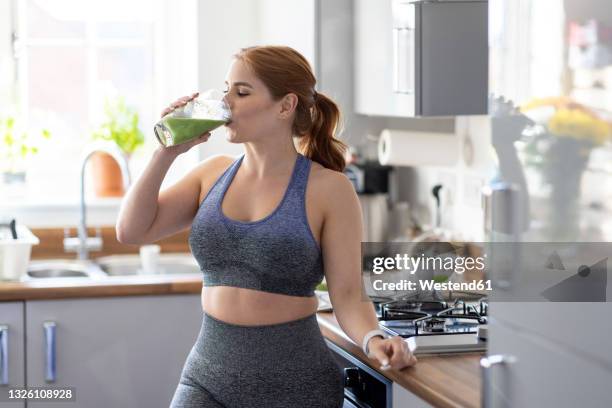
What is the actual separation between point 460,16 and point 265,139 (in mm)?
778

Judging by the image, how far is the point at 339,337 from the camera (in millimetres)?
2463

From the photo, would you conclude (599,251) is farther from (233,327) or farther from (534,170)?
(233,327)

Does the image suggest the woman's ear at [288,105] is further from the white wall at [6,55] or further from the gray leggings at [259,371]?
A: the white wall at [6,55]

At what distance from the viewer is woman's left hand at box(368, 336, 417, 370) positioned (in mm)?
2037

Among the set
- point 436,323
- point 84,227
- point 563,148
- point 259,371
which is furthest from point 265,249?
point 84,227

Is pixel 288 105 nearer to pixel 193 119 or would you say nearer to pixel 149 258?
pixel 193 119

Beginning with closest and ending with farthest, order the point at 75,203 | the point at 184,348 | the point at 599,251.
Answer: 1. the point at 599,251
2. the point at 184,348
3. the point at 75,203

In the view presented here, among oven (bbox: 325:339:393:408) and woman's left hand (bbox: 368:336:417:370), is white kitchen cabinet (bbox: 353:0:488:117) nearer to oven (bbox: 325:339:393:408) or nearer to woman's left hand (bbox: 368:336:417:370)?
oven (bbox: 325:339:393:408)

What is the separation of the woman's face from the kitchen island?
21.5 inches

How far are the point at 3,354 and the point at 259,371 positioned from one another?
4.26 feet

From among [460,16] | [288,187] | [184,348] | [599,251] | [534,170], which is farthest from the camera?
[184,348]

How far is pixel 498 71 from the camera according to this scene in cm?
166

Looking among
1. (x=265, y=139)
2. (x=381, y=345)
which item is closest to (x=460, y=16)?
(x=265, y=139)

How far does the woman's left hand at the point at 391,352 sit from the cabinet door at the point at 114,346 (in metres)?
1.34
